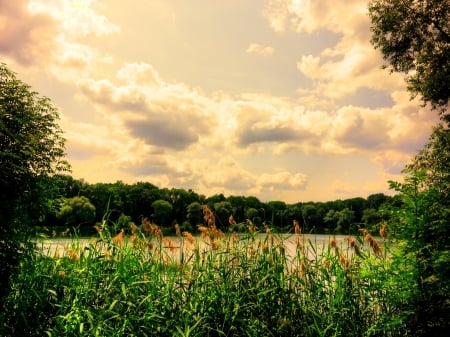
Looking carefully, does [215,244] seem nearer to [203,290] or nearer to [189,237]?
[189,237]

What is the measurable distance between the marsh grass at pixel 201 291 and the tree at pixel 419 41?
53.2 feet

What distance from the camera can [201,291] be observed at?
228 inches

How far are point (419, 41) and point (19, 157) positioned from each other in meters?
20.4

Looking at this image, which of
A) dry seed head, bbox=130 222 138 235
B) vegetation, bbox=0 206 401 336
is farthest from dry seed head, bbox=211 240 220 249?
dry seed head, bbox=130 222 138 235

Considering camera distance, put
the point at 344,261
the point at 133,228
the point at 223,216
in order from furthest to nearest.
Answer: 1. the point at 223,216
2. the point at 133,228
3. the point at 344,261

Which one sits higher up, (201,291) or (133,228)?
(133,228)

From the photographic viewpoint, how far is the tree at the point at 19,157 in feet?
19.1

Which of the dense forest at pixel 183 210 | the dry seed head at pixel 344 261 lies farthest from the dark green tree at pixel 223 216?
the dry seed head at pixel 344 261

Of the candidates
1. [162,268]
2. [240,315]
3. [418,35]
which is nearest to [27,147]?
[162,268]

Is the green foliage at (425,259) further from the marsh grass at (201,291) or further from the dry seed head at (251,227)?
the dry seed head at (251,227)

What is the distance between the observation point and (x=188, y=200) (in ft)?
220

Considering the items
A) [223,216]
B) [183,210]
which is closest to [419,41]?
[223,216]

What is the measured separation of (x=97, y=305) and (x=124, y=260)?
670mm

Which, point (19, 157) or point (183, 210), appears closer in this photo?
point (19, 157)
